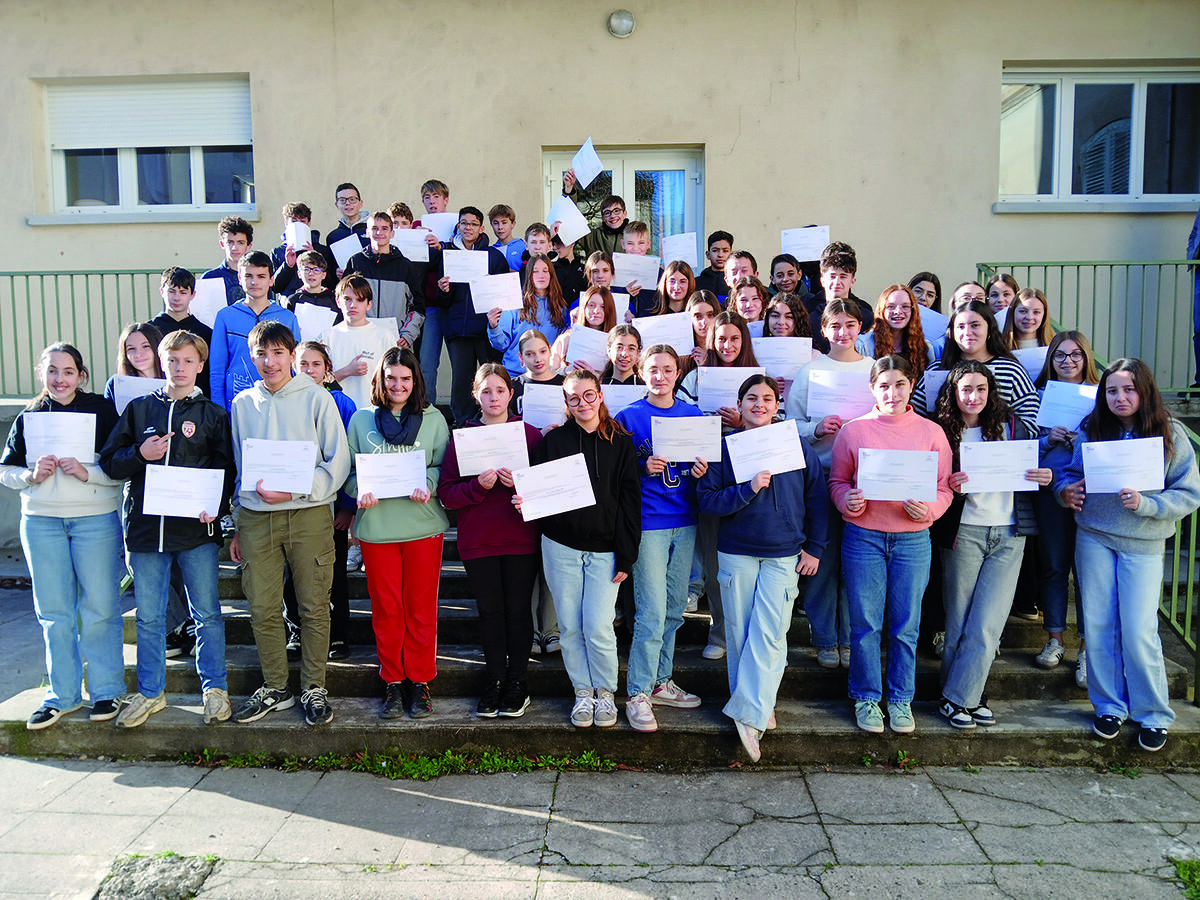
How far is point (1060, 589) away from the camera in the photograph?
4.71 m

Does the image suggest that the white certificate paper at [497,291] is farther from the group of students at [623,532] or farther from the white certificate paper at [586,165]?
the group of students at [623,532]

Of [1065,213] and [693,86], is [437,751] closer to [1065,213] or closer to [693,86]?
[693,86]

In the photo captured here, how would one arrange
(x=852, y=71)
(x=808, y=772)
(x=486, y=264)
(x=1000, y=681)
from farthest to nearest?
(x=852, y=71), (x=486, y=264), (x=1000, y=681), (x=808, y=772)

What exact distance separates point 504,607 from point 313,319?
90.1 inches

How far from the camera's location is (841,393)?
4602 millimetres

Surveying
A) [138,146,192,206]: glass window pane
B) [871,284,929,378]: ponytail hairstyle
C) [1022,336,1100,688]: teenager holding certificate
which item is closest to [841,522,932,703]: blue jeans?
[1022,336,1100,688]: teenager holding certificate

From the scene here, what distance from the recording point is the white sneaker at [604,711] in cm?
429

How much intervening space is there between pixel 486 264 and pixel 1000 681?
13.7 feet

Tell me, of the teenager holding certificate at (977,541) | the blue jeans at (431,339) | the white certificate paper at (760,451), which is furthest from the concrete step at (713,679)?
the blue jeans at (431,339)

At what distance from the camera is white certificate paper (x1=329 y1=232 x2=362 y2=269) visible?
6.61 m

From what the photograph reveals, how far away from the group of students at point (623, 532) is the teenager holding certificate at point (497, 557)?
0.01m

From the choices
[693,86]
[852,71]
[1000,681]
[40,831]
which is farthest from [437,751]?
[852,71]

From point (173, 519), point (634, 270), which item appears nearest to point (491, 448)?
point (173, 519)

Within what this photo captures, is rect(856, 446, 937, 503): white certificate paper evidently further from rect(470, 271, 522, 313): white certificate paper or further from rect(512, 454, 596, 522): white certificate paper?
rect(470, 271, 522, 313): white certificate paper
